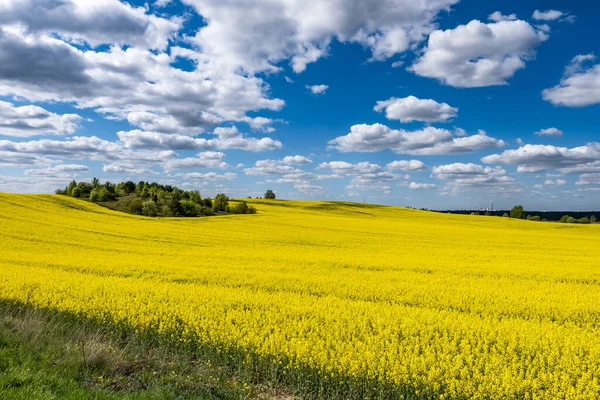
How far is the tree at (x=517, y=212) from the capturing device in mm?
97312

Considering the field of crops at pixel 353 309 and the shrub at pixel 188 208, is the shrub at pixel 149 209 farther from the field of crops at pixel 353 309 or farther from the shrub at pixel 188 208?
the field of crops at pixel 353 309

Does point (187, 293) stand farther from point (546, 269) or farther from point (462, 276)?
point (546, 269)

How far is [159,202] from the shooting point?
52250 millimetres

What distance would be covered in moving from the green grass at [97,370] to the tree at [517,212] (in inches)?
4167

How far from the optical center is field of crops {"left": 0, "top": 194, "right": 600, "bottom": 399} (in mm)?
5793

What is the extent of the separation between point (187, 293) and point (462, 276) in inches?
396

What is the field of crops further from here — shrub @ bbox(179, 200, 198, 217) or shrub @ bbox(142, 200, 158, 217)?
shrub @ bbox(179, 200, 198, 217)

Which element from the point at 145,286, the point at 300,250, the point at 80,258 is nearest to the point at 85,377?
the point at 145,286

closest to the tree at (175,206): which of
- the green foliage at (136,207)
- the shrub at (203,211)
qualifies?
the shrub at (203,211)

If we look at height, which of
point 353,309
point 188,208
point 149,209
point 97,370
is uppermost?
point 188,208

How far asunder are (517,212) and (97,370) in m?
109

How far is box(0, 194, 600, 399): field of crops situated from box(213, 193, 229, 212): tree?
122 ft

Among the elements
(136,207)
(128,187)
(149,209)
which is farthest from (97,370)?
(128,187)

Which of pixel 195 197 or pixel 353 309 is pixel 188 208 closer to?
pixel 195 197
